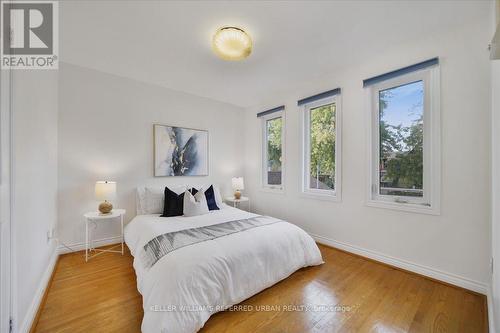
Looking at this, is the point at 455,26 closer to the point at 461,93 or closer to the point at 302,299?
the point at 461,93

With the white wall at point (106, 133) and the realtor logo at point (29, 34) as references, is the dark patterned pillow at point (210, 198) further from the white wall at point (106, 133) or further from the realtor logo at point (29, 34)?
the realtor logo at point (29, 34)

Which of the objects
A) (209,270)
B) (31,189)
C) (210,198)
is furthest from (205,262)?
(210,198)

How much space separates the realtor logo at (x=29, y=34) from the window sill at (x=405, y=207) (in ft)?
11.2

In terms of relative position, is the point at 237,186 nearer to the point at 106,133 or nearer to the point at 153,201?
the point at 153,201

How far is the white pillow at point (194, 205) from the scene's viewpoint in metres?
2.95

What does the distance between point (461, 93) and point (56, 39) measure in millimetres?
4205

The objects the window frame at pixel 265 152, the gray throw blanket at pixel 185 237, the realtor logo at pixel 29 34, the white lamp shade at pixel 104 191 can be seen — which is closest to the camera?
the realtor logo at pixel 29 34

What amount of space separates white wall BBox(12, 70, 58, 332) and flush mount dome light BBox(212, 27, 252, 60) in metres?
1.57

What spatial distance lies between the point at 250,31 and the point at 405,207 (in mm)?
2559

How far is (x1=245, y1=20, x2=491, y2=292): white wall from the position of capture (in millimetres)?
1964

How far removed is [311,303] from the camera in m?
1.84

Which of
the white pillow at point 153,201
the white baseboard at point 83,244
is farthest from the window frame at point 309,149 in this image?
the white baseboard at point 83,244

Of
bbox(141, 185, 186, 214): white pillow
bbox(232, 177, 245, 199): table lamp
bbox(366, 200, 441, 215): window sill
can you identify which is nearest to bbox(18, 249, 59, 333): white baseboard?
bbox(141, 185, 186, 214): white pillow

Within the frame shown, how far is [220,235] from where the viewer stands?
6.90 ft
